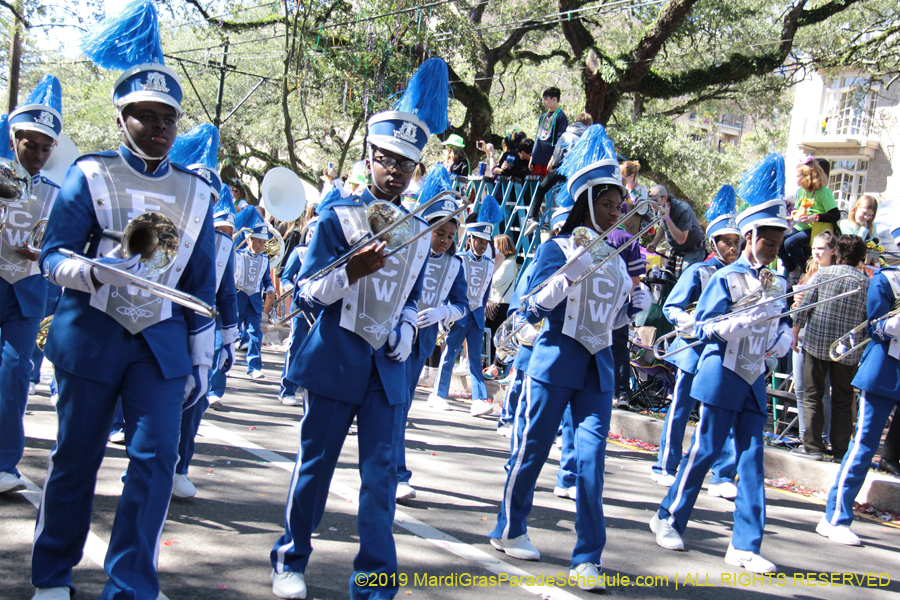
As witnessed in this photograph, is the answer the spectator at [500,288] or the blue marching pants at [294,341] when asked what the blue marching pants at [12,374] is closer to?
the blue marching pants at [294,341]

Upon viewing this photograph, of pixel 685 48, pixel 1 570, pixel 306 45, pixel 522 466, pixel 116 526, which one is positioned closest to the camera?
pixel 116 526

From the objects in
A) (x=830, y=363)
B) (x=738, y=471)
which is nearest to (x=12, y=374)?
(x=738, y=471)

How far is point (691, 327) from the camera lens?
19.9 feet

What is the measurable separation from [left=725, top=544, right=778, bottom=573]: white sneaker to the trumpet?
6.97 ft

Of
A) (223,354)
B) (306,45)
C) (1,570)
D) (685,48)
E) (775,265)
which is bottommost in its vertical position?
(1,570)

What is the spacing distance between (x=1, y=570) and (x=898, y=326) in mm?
5646

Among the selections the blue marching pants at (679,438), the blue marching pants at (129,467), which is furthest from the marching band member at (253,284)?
the blue marching pants at (129,467)

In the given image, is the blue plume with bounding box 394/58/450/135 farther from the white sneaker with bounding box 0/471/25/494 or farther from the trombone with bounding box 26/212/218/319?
the white sneaker with bounding box 0/471/25/494

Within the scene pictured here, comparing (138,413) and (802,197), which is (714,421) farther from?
(802,197)

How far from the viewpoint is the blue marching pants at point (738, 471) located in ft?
16.5

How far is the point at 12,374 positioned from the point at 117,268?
6.97ft

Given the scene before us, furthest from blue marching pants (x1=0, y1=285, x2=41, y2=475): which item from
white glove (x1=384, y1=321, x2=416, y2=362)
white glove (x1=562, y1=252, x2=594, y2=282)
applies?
white glove (x1=562, y1=252, x2=594, y2=282)

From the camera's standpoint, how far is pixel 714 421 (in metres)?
5.25

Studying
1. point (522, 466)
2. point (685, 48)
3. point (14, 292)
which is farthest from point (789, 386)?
point (685, 48)
